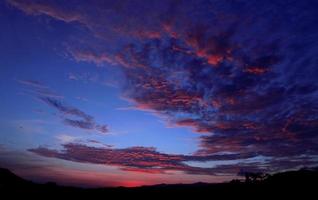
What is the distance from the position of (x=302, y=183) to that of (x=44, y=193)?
1540 inches

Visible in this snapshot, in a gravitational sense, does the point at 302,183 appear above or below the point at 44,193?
above

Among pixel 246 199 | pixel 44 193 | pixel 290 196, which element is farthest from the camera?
pixel 44 193

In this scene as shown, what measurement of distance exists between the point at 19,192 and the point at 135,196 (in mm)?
18209

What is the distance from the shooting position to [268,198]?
35312 millimetres

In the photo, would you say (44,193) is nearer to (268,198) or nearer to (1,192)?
(1,192)

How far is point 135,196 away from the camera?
155 feet

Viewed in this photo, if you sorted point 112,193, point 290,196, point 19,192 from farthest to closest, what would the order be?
point 112,193
point 19,192
point 290,196

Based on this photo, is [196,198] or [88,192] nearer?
[196,198]

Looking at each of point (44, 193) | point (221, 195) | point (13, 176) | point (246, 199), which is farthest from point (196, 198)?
point (13, 176)

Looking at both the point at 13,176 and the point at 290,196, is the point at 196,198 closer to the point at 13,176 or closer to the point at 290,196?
the point at 290,196

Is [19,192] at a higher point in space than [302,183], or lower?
lower

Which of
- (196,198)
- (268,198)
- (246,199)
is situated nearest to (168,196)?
(196,198)

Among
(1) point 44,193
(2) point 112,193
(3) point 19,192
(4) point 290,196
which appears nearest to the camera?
(4) point 290,196

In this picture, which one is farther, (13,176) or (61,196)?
(13,176)
